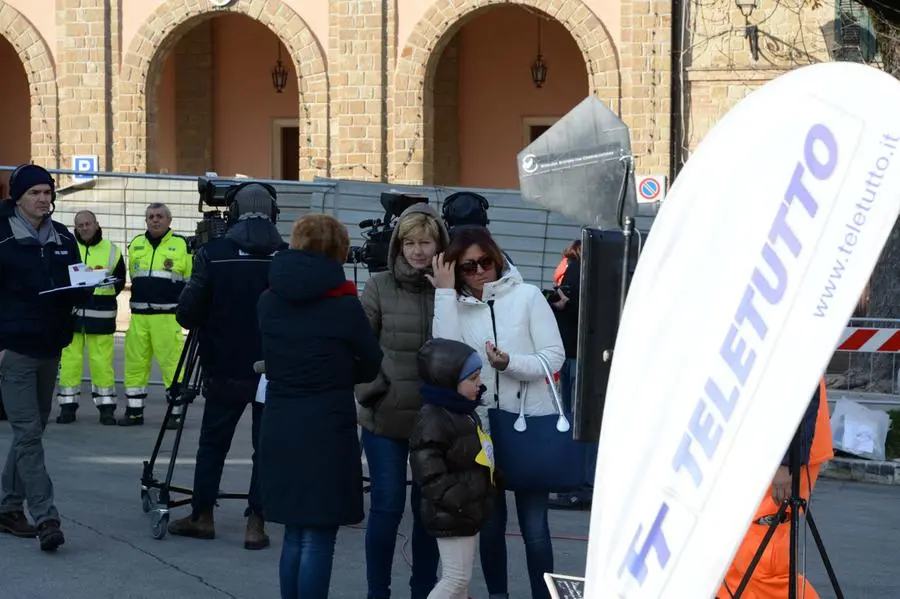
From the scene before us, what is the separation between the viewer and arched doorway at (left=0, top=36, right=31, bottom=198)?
92.2 feet

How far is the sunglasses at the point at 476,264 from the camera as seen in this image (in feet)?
20.8

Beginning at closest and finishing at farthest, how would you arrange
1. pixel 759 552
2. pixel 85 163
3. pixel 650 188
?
pixel 759 552, pixel 650 188, pixel 85 163

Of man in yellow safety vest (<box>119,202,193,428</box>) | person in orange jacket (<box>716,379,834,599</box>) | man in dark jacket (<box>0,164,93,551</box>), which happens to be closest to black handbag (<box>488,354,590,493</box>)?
person in orange jacket (<box>716,379,834,599</box>)

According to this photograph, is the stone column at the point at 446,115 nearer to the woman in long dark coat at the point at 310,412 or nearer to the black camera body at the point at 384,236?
the black camera body at the point at 384,236

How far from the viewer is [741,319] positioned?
10.4 feet

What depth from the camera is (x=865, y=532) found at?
9.12 metres

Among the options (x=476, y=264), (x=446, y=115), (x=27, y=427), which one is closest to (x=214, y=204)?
(x=27, y=427)

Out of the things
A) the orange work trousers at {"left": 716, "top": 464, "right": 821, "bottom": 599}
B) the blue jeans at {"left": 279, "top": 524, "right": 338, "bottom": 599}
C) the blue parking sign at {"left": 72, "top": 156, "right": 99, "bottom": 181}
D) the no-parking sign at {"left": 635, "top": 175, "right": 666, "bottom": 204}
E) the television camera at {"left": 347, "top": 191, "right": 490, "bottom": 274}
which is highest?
the blue parking sign at {"left": 72, "top": 156, "right": 99, "bottom": 181}

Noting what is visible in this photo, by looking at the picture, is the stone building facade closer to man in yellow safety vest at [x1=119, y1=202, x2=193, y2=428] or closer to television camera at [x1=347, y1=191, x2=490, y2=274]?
man in yellow safety vest at [x1=119, y1=202, x2=193, y2=428]

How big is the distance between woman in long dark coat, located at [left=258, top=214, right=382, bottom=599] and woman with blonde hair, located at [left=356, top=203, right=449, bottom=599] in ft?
1.67

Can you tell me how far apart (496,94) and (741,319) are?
23054 mm

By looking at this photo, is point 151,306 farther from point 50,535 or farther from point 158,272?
point 50,535

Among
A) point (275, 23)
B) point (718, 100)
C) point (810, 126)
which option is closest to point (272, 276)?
point (810, 126)

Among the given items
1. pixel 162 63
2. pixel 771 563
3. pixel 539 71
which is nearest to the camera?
pixel 771 563
